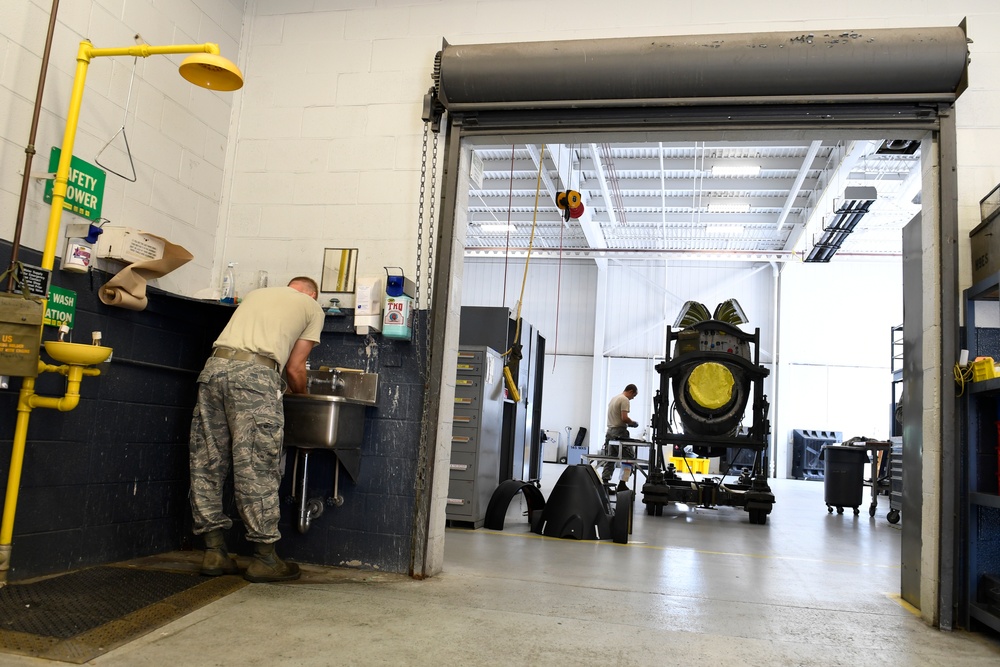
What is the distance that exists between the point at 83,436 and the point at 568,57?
301cm

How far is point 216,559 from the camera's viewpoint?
3.41 metres

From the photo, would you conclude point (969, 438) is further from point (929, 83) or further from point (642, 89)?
point (642, 89)

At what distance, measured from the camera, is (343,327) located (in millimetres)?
3967

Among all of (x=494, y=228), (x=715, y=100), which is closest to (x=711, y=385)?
(x=715, y=100)

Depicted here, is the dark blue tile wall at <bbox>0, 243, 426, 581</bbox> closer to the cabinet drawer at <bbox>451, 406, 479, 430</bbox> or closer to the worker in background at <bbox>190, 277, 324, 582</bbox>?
the worker in background at <bbox>190, 277, 324, 582</bbox>

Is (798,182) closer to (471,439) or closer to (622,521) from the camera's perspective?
(622,521)

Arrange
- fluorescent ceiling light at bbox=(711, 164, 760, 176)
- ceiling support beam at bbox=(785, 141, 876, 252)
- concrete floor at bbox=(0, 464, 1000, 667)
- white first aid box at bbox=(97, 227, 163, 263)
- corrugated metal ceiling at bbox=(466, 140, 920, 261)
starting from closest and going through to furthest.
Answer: concrete floor at bbox=(0, 464, 1000, 667)
white first aid box at bbox=(97, 227, 163, 263)
ceiling support beam at bbox=(785, 141, 876, 252)
corrugated metal ceiling at bbox=(466, 140, 920, 261)
fluorescent ceiling light at bbox=(711, 164, 760, 176)

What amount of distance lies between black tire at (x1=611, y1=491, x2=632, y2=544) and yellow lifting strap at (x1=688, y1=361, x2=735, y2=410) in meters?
1.66

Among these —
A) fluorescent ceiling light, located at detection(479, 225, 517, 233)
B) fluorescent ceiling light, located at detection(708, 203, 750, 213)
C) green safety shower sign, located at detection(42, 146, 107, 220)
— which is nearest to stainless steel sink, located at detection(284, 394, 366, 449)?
green safety shower sign, located at detection(42, 146, 107, 220)

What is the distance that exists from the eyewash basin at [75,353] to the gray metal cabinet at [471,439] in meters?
3.00

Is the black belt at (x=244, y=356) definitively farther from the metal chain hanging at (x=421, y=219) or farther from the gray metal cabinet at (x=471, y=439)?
the gray metal cabinet at (x=471, y=439)

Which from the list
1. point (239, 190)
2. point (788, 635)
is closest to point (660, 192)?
point (239, 190)

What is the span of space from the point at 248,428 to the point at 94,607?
937 millimetres

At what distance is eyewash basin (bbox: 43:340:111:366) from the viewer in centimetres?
284
